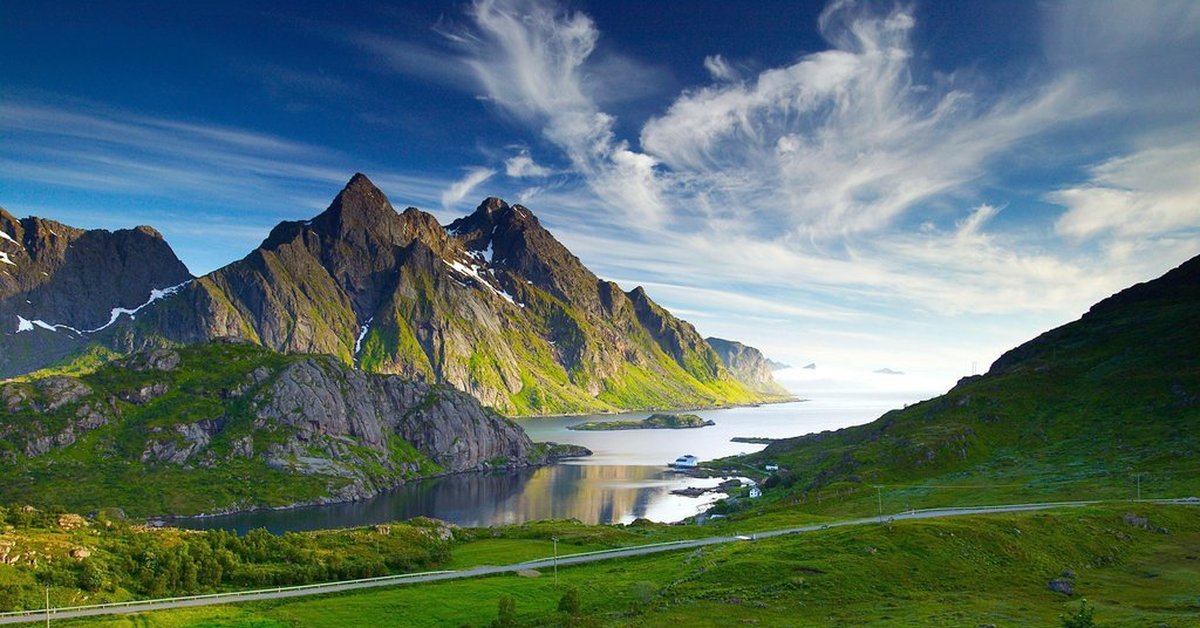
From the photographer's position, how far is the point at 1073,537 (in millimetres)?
82500

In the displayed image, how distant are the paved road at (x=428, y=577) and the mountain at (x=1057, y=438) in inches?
532

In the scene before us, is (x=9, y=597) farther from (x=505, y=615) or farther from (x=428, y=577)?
(x=505, y=615)

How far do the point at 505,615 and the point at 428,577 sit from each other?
24688 millimetres

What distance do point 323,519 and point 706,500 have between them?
100459 mm

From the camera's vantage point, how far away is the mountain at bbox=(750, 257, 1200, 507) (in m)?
128

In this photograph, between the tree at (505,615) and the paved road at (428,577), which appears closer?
the tree at (505,615)

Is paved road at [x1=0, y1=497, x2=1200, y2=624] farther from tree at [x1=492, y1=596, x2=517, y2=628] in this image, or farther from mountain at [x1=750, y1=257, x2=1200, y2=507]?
tree at [x1=492, y1=596, x2=517, y2=628]

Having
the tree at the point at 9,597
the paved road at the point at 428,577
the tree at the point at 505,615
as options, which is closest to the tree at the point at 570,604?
the tree at the point at 505,615

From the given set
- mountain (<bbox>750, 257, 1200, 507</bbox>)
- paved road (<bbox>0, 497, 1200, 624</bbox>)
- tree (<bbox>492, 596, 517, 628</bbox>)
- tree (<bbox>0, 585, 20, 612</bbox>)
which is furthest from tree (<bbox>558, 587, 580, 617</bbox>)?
mountain (<bbox>750, 257, 1200, 507</bbox>)

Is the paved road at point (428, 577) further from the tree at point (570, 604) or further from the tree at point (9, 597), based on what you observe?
the tree at point (570, 604)

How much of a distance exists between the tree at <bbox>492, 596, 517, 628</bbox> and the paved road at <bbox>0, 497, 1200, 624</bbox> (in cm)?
2163

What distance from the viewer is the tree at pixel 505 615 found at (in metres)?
63.0

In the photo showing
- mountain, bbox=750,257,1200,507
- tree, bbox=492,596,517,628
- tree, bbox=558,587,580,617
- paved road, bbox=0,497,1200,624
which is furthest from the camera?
mountain, bbox=750,257,1200,507

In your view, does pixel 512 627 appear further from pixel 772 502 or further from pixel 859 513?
pixel 772 502
